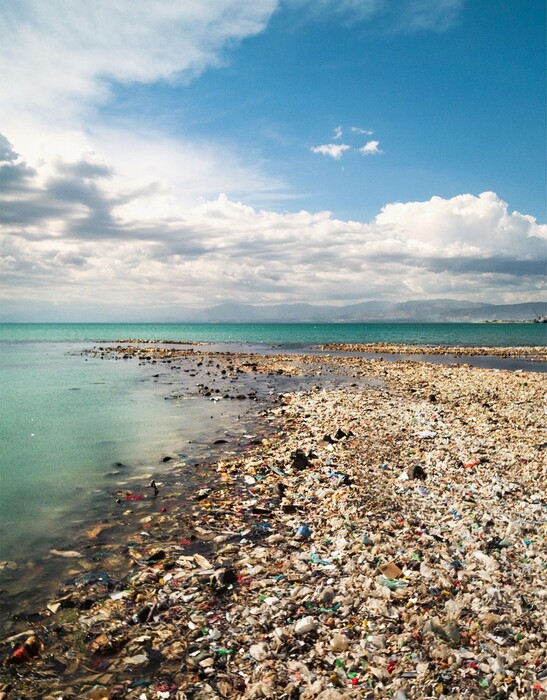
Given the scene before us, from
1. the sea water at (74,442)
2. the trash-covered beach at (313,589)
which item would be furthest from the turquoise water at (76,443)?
the trash-covered beach at (313,589)

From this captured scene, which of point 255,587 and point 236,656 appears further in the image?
point 255,587

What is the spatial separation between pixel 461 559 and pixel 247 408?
525 inches

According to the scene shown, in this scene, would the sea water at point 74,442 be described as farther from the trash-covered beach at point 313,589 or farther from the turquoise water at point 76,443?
the trash-covered beach at point 313,589

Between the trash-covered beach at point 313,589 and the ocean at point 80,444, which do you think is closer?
the trash-covered beach at point 313,589

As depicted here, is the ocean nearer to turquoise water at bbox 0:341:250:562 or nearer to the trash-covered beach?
turquoise water at bbox 0:341:250:562

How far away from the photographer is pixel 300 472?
33.7 ft

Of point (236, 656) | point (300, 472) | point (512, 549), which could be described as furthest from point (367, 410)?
point (236, 656)

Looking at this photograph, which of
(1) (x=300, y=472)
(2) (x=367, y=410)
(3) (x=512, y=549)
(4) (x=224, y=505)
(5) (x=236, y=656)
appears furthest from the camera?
(2) (x=367, y=410)

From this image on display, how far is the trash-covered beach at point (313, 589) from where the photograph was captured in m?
4.27

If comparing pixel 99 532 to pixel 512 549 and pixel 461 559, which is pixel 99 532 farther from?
pixel 512 549

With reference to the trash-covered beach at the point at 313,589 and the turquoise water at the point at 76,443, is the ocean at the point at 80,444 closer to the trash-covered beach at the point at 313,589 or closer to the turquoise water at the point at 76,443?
the turquoise water at the point at 76,443

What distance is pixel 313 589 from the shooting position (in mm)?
5617

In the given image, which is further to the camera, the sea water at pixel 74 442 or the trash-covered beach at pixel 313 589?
the sea water at pixel 74 442

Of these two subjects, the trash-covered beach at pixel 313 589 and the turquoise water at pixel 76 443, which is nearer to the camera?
the trash-covered beach at pixel 313 589
